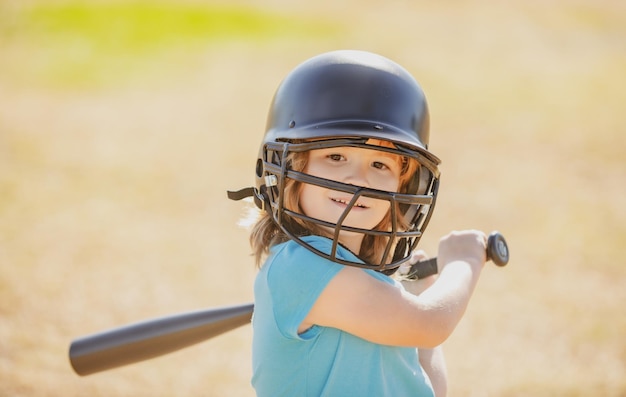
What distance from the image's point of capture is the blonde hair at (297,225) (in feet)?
7.37

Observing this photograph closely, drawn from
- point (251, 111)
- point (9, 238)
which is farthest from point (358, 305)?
point (251, 111)

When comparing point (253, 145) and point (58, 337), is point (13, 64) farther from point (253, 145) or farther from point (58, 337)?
point (58, 337)

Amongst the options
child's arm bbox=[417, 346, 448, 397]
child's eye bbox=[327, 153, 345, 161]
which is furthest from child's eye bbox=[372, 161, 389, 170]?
child's arm bbox=[417, 346, 448, 397]

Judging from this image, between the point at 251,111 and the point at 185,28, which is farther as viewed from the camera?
the point at 185,28

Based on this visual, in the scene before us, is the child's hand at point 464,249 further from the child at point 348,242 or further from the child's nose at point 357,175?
the child's nose at point 357,175

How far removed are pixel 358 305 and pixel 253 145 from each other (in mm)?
7050

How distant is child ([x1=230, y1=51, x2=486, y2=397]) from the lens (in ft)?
6.53

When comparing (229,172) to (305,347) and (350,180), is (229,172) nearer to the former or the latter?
(350,180)

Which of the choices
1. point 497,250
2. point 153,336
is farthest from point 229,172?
point 497,250

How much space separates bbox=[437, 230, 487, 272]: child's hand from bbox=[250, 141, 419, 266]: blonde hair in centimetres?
17

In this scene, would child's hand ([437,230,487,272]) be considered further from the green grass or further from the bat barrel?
the green grass

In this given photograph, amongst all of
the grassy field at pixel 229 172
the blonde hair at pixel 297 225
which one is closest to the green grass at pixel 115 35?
the grassy field at pixel 229 172

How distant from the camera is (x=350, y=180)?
2.12 metres

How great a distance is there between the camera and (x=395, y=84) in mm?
2293
